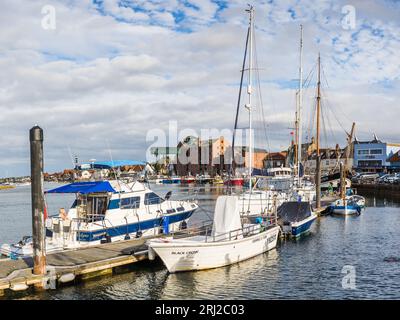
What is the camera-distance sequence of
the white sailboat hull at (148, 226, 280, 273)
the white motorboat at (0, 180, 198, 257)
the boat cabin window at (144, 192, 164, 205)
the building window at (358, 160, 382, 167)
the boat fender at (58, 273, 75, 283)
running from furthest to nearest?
the building window at (358, 160, 382, 167) → the boat cabin window at (144, 192, 164, 205) → the white motorboat at (0, 180, 198, 257) → the white sailboat hull at (148, 226, 280, 273) → the boat fender at (58, 273, 75, 283)

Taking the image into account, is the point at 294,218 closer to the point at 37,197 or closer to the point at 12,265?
the point at 12,265

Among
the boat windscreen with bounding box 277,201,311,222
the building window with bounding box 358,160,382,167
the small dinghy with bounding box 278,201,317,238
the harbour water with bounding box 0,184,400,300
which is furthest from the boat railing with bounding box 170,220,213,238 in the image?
the building window with bounding box 358,160,382,167

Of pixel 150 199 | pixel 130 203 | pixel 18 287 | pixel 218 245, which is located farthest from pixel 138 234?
pixel 18 287

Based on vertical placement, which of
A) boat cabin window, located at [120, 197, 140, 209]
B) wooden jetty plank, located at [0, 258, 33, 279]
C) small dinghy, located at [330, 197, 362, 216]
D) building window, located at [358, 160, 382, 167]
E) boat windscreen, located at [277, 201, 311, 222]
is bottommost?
small dinghy, located at [330, 197, 362, 216]

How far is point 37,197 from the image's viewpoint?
1889 cm

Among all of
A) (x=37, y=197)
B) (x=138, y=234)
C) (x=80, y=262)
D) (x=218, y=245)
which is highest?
(x=37, y=197)

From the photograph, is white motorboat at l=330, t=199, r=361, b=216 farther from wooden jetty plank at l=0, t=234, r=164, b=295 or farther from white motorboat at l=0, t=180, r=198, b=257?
wooden jetty plank at l=0, t=234, r=164, b=295

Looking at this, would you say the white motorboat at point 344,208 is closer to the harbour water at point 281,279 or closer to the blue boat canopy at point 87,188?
the harbour water at point 281,279

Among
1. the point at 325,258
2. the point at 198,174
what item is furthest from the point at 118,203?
the point at 198,174

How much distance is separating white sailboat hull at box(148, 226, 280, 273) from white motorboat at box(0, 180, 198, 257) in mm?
5433

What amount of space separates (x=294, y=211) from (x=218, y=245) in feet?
48.2

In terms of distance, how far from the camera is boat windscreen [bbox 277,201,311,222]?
115ft

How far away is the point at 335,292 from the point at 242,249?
6134 millimetres
